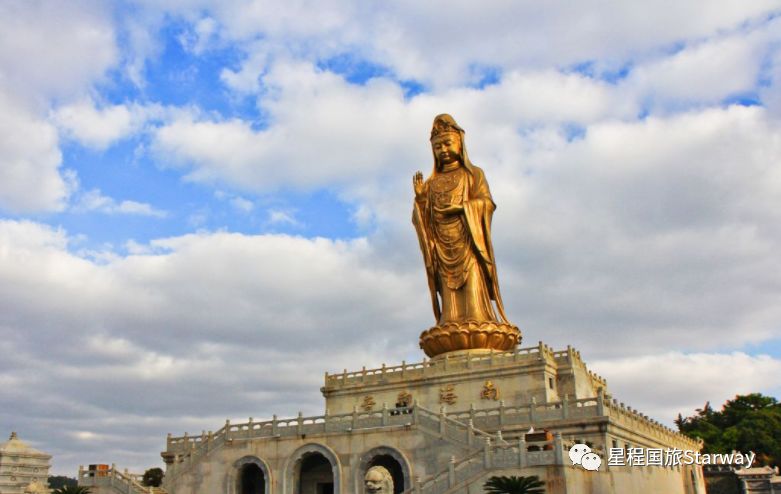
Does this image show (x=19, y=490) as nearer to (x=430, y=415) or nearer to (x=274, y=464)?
(x=274, y=464)

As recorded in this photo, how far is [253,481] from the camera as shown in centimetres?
3425

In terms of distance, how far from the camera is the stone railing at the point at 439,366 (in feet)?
117

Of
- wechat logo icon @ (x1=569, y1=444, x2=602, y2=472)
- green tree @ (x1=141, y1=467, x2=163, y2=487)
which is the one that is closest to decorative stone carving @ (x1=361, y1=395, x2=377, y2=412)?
green tree @ (x1=141, y1=467, x2=163, y2=487)

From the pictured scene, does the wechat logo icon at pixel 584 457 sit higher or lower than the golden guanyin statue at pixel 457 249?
lower

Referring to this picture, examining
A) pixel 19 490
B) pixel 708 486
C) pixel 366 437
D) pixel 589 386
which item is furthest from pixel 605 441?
pixel 19 490

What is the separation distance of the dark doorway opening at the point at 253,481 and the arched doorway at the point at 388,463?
5925mm

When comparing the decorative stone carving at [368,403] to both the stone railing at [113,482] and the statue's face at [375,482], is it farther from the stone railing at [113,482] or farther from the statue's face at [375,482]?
the statue's face at [375,482]

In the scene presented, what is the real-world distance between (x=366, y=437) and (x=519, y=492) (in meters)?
8.44

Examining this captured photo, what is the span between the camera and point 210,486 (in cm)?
3284

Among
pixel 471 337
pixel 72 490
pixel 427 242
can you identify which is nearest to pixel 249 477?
pixel 72 490

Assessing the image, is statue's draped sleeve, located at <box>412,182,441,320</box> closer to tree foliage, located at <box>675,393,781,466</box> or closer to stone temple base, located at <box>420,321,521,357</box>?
stone temple base, located at <box>420,321,521,357</box>

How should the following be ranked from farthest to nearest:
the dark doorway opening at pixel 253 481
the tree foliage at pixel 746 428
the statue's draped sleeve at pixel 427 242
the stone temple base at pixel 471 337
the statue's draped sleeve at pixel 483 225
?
the tree foliage at pixel 746 428 < the statue's draped sleeve at pixel 427 242 < the statue's draped sleeve at pixel 483 225 < the stone temple base at pixel 471 337 < the dark doorway opening at pixel 253 481

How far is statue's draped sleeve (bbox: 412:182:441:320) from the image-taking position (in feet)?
143

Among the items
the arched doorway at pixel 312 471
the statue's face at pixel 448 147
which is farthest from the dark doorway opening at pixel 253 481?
the statue's face at pixel 448 147
